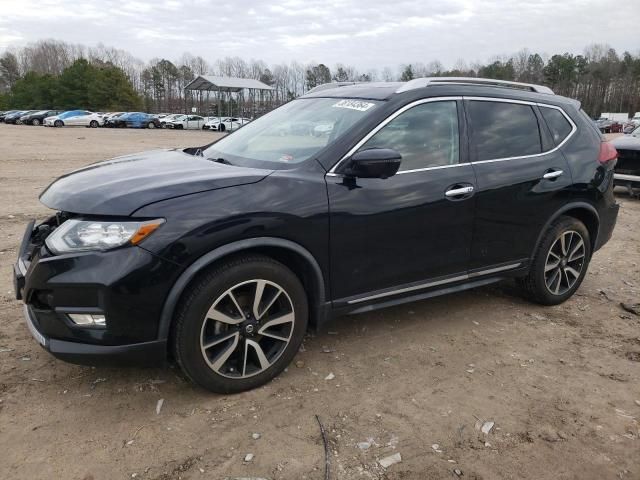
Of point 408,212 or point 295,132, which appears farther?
point 295,132

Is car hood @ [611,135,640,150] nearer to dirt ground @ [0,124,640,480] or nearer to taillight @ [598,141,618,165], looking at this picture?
taillight @ [598,141,618,165]

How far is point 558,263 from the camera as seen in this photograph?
459 cm

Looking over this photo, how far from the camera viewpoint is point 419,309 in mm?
4551

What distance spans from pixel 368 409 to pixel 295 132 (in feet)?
6.48

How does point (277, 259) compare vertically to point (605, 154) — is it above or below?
below

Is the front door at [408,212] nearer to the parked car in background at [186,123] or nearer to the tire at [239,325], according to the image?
the tire at [239,325]

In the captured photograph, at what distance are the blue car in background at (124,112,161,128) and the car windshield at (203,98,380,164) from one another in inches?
1930

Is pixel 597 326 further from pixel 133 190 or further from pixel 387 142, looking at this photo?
pixel 133 190

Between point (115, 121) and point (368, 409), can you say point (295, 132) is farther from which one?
point (115, 121)

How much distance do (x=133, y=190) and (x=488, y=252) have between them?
2625 millimetres

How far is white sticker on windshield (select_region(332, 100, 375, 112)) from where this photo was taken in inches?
141

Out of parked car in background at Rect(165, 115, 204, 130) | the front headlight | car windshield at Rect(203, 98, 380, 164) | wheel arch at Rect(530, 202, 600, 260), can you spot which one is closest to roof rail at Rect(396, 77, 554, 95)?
car windshield at Rect(203, 98, 380, 164)

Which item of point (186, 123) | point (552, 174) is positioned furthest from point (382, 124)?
point (186, 123)

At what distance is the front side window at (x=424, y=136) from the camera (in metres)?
3.52
